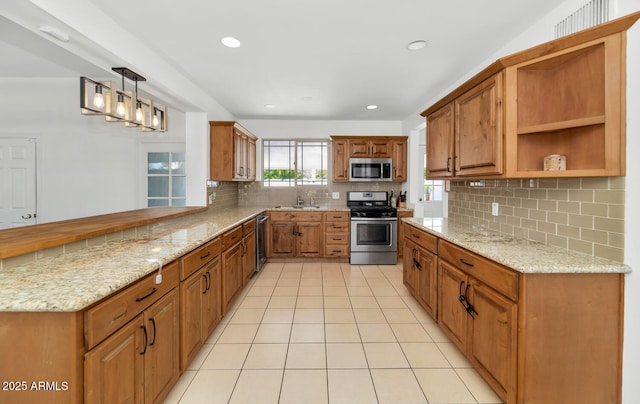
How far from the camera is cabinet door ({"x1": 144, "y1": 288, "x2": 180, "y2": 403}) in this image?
1.44 metres

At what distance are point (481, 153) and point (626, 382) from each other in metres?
1.49

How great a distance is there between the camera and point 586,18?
1.75m

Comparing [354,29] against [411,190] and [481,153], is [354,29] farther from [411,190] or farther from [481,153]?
[411,190]

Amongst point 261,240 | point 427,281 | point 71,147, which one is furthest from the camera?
point 261,240

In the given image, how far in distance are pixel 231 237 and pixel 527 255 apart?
8.02 ft

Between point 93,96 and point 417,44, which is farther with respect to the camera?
point 417,44

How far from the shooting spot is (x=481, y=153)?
2.15 meters

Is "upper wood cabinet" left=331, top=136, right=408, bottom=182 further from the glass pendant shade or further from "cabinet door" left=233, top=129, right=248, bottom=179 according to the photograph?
the glass pendant shade

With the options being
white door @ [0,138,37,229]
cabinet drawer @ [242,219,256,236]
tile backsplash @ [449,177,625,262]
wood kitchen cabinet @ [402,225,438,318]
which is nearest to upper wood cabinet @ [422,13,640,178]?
tile backsplash @ [449,177,625,262]

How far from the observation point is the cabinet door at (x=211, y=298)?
2.19 metres

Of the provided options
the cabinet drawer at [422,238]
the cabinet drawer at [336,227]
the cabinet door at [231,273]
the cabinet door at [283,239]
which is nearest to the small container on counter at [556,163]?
the cabinet drawer at [422,238]

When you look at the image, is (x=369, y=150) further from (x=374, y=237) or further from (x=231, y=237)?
(x=231, y=237)

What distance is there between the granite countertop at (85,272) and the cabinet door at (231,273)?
1.90ft

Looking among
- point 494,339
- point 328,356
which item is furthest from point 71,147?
point 494,339
